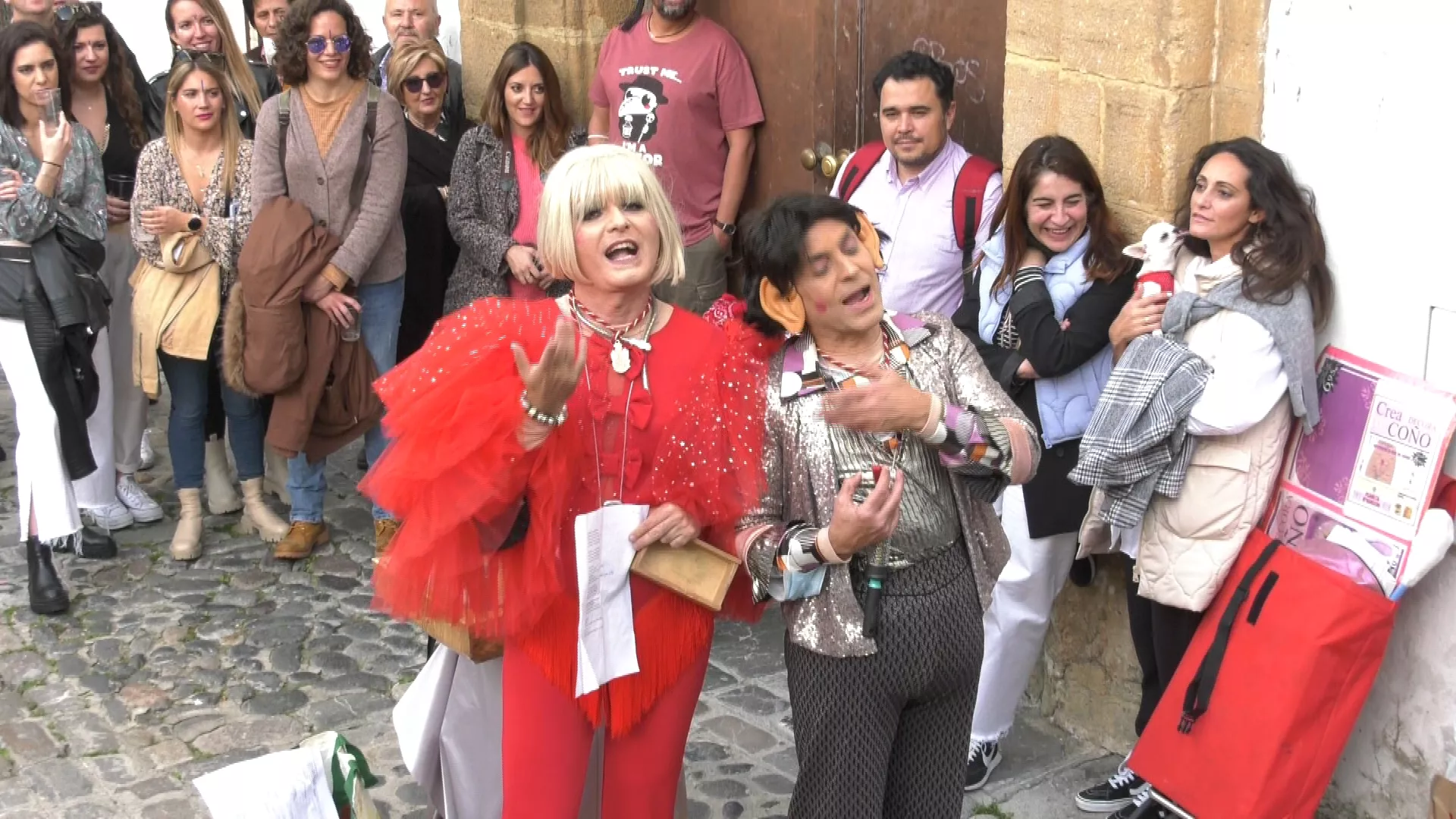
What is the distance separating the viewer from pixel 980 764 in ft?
15.2

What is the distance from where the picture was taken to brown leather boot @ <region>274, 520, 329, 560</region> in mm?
6461

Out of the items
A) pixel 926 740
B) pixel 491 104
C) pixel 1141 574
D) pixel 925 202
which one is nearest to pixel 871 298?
pixel 926 740

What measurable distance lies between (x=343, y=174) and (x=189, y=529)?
1.64 m

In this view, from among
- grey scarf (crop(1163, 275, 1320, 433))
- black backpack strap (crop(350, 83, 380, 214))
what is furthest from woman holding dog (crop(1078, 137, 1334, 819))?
black backpack strap (crop(350, 83, 380, 214))

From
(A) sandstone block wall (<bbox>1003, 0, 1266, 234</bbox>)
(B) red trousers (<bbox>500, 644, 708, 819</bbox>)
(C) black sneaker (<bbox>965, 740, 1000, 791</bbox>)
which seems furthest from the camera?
(C) black sneaker (<bbox>965, 740, 1000, 791</bbox>)

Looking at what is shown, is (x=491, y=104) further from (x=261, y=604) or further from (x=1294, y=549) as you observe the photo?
(x=1294, y=549)

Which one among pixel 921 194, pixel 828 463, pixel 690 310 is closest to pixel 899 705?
pixel 828 463

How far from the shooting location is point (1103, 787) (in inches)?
177

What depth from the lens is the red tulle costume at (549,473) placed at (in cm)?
320

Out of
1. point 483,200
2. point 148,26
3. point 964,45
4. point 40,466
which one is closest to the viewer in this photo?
point 964,45

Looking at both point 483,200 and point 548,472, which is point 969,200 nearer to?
point 548,472

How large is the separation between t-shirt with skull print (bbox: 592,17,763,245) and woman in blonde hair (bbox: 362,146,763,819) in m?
2.67

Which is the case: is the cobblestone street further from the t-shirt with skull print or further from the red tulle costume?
the t-shirt with skull print

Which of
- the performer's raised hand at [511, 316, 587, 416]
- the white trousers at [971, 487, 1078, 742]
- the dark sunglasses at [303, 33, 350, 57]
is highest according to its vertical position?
the dark sunglasses at [303, 33, 350, 57]
